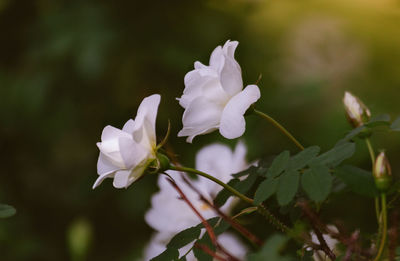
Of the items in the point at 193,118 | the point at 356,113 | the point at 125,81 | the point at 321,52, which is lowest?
the point at 321,52

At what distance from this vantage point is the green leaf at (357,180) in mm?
518

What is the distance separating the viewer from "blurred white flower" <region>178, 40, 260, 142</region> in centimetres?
60

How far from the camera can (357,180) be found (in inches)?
20.5

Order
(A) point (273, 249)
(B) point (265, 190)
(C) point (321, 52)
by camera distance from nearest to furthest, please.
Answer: (A) point (273, 249) → (B) point (265, 190) → (C) point (321, 52)

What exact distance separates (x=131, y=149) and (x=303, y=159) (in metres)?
0.16

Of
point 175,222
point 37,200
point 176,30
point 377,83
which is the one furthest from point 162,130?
point 175,222

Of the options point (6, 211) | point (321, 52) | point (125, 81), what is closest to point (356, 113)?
point (6, 211)

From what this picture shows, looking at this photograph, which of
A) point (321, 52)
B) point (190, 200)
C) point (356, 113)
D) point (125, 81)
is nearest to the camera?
point (356, 113)

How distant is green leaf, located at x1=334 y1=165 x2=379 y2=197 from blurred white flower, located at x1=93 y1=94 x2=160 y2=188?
0.59 ft

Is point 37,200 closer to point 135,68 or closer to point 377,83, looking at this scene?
point 135,68

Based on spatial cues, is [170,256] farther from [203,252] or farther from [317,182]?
[317,182]

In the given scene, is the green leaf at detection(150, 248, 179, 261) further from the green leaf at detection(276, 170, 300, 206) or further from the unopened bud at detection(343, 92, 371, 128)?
the unopened bud at detection(343, 92, 371, 128)

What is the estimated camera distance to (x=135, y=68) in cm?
193

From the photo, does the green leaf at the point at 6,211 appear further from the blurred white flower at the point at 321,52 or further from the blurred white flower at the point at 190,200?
the blurred white flower at the point at 321,52
